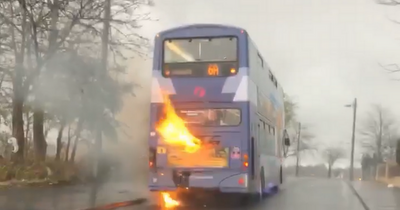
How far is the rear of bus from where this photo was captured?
14.2 meters

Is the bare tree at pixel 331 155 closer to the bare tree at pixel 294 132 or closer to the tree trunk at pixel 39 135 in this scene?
the bare tree at pixel 294 132

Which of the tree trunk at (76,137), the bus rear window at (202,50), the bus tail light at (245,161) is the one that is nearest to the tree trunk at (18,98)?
the tree trunk at (76,137)

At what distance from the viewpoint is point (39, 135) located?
23484 millimetres

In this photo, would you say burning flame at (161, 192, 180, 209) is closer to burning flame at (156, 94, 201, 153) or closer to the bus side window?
burning flame at (156, 94, 201, 153)

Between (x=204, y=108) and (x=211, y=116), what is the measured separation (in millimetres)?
272

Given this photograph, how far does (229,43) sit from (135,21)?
908 centimetres

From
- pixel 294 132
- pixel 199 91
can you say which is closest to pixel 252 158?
pixel 199 91

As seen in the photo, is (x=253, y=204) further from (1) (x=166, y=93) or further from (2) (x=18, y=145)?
(2) (x=18, y=145)

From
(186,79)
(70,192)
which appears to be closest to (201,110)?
(186,79)

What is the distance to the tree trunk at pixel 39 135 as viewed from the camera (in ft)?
76.2

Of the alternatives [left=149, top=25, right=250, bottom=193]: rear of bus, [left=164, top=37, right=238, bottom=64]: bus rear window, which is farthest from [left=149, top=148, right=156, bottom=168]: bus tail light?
[left=164, top=37, right=238, bottom=64]: bus rear window

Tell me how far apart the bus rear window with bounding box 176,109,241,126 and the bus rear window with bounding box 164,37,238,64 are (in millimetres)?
1256

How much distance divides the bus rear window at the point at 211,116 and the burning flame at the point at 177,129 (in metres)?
0.15

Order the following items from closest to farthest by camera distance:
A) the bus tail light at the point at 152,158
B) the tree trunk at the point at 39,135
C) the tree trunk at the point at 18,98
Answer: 1. the bus tail light at the point at 152,158
2. the tree trunk at the point at 18,98
3. the tree trunk at the point at 39,135
